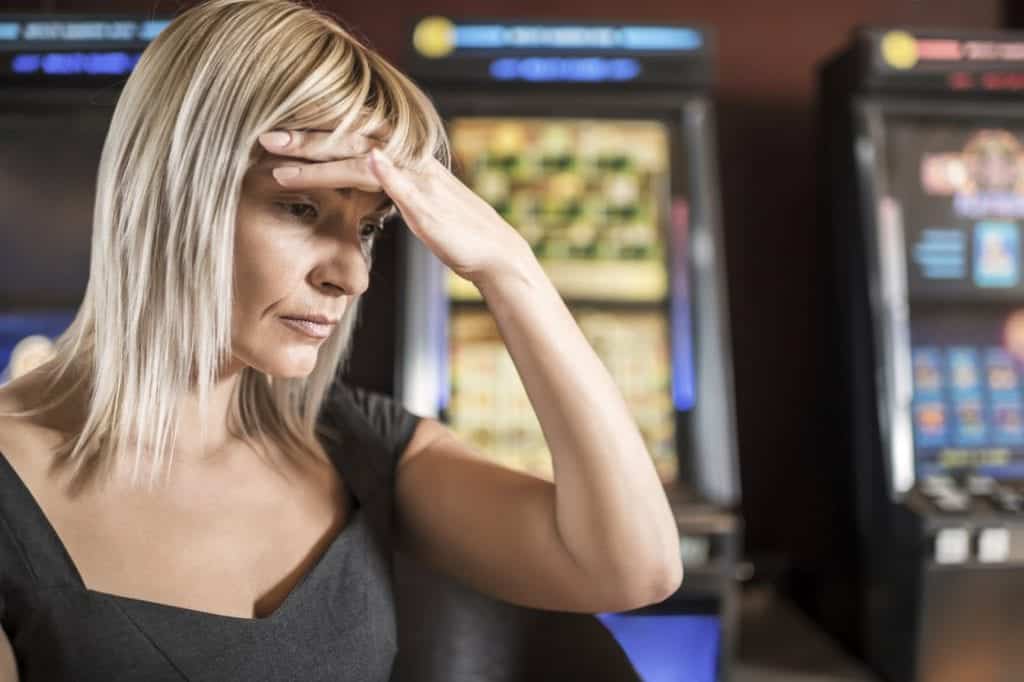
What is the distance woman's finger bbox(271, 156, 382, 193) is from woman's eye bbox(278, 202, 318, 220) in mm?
54

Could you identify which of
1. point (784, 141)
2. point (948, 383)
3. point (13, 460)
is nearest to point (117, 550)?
point (13, 460)

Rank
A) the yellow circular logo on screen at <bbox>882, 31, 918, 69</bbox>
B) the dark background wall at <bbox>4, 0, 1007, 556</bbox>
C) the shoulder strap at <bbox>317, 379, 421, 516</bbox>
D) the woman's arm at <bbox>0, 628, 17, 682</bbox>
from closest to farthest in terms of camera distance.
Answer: the woman's arm at <bbox>0, 628, 17, 682</bbox>, the shoulder strap at <bbox>317, 379, 421, 516</bbox>, the yellow circular logo on screen at <bbox>882, 31, 918, 69</bbox>, the dark background wall at <bbox>4, 0, 1007, 556</bbox>

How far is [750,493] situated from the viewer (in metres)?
3.00

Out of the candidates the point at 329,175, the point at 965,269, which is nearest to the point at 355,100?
the point at 329,175

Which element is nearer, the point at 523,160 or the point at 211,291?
the point at 211,291

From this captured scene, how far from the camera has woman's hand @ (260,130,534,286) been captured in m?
0.95

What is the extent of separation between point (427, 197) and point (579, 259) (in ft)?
4.05

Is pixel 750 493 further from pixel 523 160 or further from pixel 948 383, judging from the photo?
pixel 523 160

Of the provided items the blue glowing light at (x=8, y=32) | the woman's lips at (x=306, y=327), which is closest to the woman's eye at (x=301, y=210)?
the woman's lips at (x=306, y=327)

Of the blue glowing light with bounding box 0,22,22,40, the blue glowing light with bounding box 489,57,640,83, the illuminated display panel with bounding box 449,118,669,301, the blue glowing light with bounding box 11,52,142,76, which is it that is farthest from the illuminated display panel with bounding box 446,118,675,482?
the blue glowing light with bounding box 0,22,22,40

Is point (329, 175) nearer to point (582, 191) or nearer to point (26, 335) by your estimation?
point (582, 191)

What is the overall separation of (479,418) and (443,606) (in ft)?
3.26

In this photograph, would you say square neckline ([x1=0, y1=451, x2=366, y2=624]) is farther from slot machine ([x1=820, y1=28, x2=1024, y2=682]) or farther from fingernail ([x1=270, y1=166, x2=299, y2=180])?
slot machine ([x1=820, y1=28, x2=1024, y2=682])

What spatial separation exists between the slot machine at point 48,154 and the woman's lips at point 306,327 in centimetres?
134
